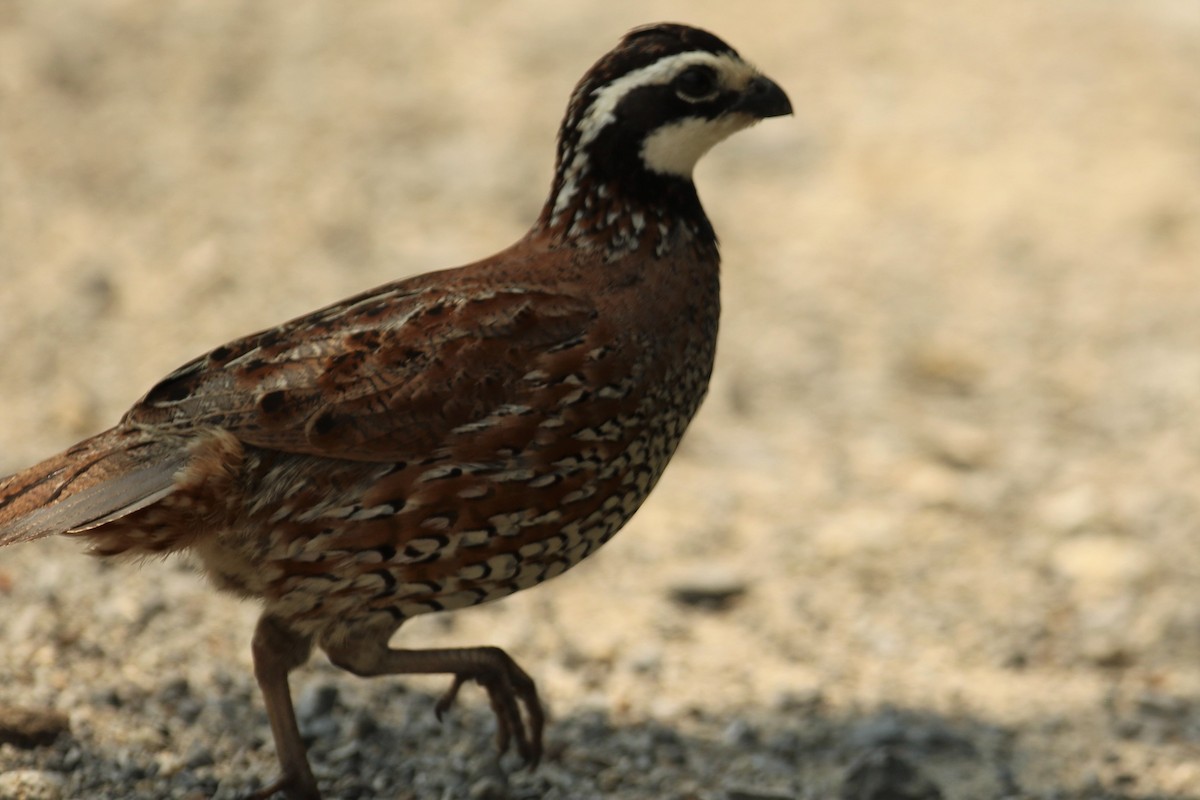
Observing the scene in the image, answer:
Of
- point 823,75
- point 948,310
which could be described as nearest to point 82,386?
point 948,310

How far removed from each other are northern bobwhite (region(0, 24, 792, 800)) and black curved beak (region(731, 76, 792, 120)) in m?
0.08

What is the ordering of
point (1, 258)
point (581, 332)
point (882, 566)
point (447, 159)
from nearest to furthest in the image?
point (581, 332), point (882, 566), point (1, 258), point (447, 159)

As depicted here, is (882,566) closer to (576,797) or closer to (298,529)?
(576,797)

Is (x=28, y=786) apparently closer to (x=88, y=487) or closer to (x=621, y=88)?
(x=88, y=487)

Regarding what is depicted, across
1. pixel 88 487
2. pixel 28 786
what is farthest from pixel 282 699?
pixel 88 487

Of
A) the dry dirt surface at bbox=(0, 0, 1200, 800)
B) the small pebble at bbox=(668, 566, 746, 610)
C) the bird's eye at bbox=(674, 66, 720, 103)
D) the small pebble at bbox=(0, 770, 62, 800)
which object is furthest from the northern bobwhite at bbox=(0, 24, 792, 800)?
the small pebble at bbox=(668, 566, 746, 610)

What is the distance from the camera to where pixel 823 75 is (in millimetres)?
8570

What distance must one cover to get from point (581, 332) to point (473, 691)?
148 centimetres

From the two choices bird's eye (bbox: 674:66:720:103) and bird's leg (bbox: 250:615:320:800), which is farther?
bird's eye (bbox: 674:66:720:103)

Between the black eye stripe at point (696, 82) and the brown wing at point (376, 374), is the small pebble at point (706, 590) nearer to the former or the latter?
the brown wing at point (376, 374)

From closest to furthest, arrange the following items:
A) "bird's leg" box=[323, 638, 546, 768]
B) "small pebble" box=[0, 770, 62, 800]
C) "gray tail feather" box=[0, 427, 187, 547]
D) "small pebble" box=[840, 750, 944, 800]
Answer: "gray tail feather" box=[0, 427, 187, 547] → "small pebble" box=[0, 770, 62, 800] → "bird's leg" box=[323, 638, 546, 768] → "small pebble" box=[840, 750, 944, 800]

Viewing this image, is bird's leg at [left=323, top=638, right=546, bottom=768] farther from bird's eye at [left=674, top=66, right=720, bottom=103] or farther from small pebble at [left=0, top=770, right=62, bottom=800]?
bird's eye at [left=674, top=66, right=720, bottom=103]

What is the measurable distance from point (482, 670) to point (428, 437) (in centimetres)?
77

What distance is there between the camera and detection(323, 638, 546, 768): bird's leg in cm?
406
